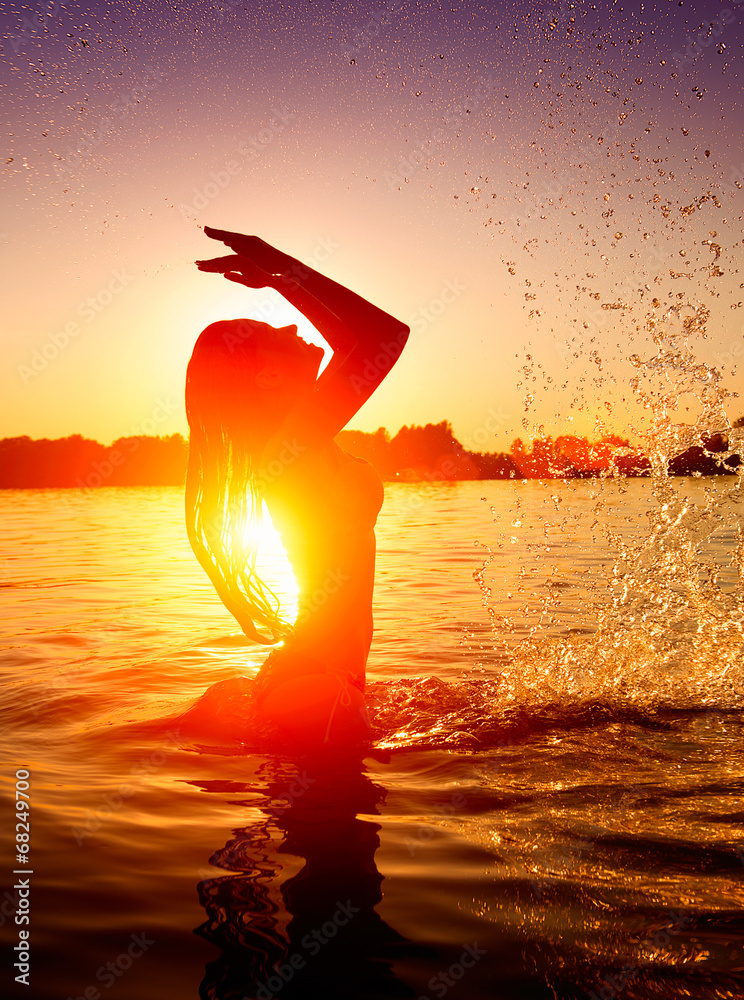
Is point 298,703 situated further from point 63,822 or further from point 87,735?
point 87,735

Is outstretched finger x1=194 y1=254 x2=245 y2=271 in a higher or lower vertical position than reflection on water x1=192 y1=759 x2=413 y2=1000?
higher

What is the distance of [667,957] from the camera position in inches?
87.4

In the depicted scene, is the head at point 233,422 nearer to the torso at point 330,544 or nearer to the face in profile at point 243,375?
the face in profile at point 243,375

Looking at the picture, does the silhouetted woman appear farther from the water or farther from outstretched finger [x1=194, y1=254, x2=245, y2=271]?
the water

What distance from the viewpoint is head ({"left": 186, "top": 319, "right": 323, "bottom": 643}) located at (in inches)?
145

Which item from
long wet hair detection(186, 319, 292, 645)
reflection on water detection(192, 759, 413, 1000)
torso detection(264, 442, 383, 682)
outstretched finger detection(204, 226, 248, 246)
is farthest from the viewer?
torso detection(264, 442, 383, 682)

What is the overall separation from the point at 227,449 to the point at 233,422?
0.15 metres

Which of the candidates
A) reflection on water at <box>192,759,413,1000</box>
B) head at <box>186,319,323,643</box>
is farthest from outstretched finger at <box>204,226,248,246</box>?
reflection on water at <box>192,759,413,1000</box>

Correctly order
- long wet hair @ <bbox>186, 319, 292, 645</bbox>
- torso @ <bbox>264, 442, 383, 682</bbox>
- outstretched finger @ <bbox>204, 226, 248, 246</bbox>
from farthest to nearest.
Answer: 1. torso @ <bbox>264, 442, 383, 682</bbox>
2. long wet hair @ <bbox>186, 319, 292, 645</bbox>
3. outstretched finger @ <bbox>204, 226, 248, 246</bbox>

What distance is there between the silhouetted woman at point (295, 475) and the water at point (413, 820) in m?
0.53

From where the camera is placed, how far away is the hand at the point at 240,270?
3.53 m

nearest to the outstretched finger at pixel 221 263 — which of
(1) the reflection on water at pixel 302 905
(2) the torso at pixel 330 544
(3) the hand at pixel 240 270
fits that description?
(3) the hand at pixel 240 270

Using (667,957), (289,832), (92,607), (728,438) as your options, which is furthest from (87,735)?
(728,438)

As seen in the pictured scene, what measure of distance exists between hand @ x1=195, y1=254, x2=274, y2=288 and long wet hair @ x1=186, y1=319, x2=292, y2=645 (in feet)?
0.69
